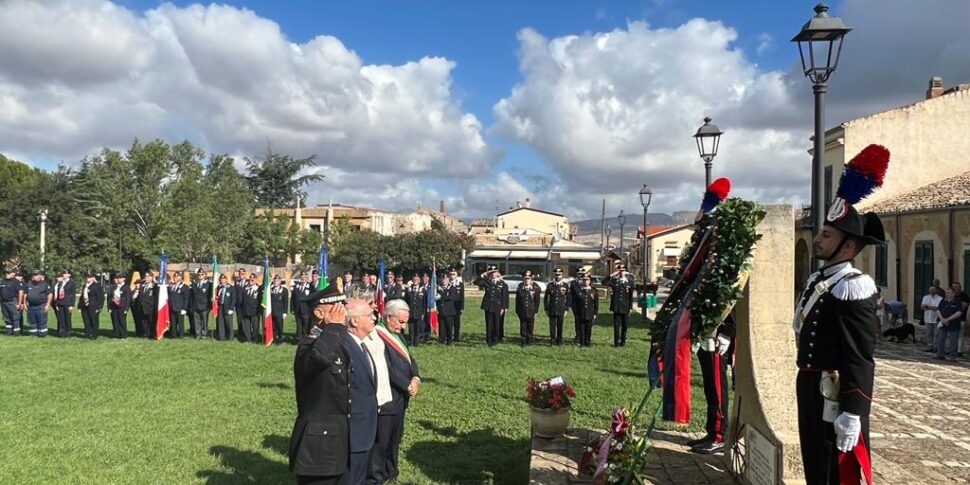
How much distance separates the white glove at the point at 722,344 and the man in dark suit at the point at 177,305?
13814mm

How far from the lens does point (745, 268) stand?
4.41 m

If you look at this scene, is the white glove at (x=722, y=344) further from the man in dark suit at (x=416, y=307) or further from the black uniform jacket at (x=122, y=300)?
the black uniform jacket at (x=122, y=300)

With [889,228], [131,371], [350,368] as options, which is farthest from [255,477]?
[889,228]

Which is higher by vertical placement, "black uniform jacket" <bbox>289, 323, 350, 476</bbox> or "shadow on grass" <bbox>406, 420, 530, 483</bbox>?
"black uniform jacket" <bbox>289, 323, 350, 476</bbox>

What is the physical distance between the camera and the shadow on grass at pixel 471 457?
5.84 metres

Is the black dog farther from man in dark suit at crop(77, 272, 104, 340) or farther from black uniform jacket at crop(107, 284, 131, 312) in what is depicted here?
man in dark suit at crop(77, 272, 104, 340)

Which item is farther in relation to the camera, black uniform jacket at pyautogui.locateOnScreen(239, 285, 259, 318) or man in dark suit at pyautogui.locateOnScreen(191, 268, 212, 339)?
man in dark suit at pyautogui.locateOnScreen(191, 268, 212, 339)

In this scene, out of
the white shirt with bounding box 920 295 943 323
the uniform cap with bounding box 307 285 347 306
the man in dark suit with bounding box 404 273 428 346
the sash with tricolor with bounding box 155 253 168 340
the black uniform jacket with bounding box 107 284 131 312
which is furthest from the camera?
the black uniform jacket with bounding box 107 284 131 312

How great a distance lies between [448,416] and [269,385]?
11.2 ft

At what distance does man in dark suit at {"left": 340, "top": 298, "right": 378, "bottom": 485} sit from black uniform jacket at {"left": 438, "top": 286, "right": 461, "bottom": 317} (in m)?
10.7

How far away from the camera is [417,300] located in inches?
606

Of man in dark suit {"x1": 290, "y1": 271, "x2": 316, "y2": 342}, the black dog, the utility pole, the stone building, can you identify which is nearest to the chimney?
the stone building

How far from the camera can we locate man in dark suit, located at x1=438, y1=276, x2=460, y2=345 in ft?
49.9

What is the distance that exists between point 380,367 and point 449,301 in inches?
403
